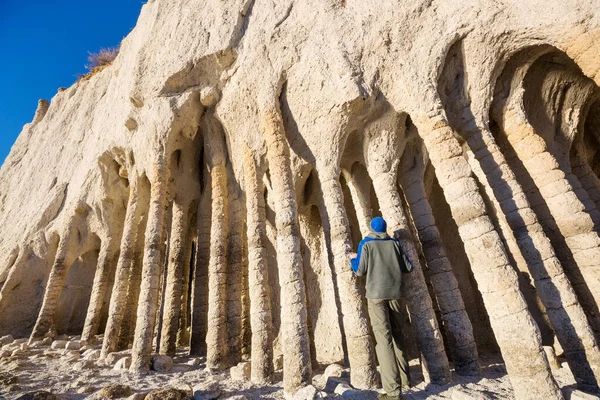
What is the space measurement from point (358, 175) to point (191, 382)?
5.46 m

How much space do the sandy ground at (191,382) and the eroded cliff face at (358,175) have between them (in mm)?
310

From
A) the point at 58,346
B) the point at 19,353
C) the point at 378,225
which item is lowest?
the point at 19,353

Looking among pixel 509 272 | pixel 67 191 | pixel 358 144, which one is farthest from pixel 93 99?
pixel 509 272

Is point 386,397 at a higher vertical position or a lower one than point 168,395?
lower

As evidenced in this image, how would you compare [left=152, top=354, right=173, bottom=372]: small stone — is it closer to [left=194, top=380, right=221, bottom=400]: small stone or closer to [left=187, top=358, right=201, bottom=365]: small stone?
[left=187, top=358, right=201, bottom=365]: small stone

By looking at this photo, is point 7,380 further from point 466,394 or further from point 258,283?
point 466,394

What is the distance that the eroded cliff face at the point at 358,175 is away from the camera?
4824mm

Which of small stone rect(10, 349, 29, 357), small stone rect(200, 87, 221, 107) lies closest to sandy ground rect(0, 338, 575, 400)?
small stone rect(10, 349, 29, 357)

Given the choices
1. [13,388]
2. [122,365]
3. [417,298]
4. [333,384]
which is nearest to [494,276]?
[417,298]

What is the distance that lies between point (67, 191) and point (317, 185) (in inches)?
473

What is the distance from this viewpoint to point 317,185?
8.27 meters

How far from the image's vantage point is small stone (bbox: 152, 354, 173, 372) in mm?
5949

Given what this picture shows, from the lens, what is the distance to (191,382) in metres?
5.06

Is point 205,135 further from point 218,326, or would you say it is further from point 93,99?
point 93,99
